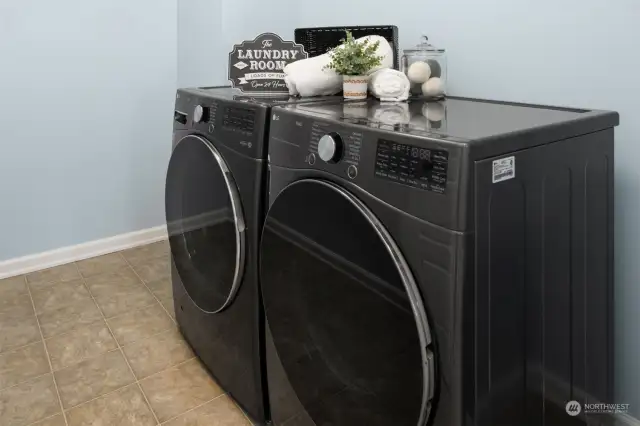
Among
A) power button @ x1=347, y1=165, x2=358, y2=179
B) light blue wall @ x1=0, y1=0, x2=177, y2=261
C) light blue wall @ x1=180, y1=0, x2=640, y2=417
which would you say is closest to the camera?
power button @ x1=347, y1=165, x2=358, y2=179

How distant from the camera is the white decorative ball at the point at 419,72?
1.64 m

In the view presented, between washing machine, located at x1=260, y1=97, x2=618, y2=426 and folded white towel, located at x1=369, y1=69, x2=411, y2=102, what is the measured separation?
158 mm

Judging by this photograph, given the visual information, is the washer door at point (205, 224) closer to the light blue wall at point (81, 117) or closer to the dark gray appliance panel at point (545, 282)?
the dark gray appliance panel at point (545, 282)

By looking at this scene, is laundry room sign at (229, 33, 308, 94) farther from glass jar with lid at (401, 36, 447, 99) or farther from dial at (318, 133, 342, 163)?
dial at (318, 133, 342, 163)

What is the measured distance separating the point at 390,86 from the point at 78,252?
208 cm

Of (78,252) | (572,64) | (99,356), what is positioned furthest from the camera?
(78,252)

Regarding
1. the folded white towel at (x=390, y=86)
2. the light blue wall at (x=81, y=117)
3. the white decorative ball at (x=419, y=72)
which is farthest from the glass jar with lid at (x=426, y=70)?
the light blue wall at (x=81, y=117)

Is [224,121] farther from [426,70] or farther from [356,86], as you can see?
[426,70]

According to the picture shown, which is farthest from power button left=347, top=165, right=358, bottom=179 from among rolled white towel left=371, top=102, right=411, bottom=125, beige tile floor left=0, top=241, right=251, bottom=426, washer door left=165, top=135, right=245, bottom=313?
beige tile floor left=0, top=241, right=251, bottom=426

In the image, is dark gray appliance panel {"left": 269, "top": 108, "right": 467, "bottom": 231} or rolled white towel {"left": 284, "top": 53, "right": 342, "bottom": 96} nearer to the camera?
dark gray appliance panel {"left": 269, "top": 108, "right": 467, "bottom": 231}

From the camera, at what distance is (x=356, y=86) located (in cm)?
156

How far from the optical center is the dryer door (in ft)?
3.25

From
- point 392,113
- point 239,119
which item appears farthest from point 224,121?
point 392,113
